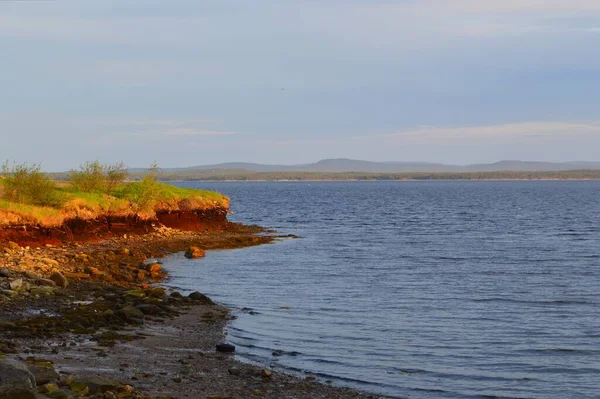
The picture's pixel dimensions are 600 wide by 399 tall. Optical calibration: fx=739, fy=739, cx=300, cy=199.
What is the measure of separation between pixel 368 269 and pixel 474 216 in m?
50.5

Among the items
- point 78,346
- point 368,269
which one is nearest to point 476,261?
point 368,269

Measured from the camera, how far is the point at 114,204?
47.6 m

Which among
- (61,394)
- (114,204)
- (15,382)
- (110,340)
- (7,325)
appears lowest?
(110,340)

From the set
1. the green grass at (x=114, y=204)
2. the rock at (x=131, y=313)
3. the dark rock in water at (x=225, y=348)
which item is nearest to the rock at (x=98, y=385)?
the dark rock in water at (x=225, y=348)

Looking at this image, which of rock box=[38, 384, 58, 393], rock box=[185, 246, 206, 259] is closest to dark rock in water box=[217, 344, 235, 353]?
rock box=[38, 384, 58, 393]

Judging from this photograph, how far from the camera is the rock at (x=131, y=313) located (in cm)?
2178

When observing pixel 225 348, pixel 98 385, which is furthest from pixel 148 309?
pixel 98 385

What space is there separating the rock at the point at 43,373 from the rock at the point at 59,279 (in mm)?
12839

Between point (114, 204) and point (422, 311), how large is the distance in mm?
26987

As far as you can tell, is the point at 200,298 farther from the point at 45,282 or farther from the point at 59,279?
the point at 45,282

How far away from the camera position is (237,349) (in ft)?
65.8

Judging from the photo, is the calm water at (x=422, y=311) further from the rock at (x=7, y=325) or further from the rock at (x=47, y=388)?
the rock at (x=47, y=388)

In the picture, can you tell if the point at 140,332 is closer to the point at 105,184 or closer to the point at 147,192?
the point at 147,192

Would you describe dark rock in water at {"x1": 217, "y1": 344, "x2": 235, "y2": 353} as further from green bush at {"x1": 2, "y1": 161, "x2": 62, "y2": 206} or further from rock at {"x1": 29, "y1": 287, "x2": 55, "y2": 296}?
green bush at {"x1": 2, "y1": 161, "x2": 62, "y2": 206}
